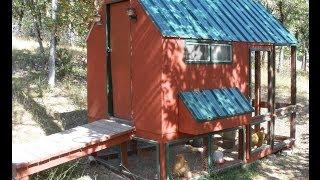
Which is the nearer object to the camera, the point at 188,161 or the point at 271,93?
the point at 188,161

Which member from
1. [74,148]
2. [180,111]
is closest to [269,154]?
[180,111]

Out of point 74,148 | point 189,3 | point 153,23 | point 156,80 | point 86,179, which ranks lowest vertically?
point 86,179

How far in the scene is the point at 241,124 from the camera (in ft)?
37.8

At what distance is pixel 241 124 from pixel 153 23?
4.02 m

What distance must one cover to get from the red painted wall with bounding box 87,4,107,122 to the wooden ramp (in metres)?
1.14

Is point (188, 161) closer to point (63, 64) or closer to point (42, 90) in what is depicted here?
point (42, 90)

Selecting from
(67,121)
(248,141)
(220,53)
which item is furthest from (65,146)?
(67,121)

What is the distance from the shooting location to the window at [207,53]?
10789mm

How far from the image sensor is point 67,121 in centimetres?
1595

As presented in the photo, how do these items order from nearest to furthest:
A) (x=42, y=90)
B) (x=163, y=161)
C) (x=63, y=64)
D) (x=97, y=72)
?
(x=163, y=161) < (x=97, y=72) < (x=42, y=90) < (x=63, y=64)

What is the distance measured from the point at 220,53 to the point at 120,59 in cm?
307

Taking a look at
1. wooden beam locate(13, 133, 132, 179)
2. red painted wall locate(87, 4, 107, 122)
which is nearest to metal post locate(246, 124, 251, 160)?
wooden beam locate(13, 133, 132, 179)

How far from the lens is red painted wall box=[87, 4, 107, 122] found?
1266 centimetres
